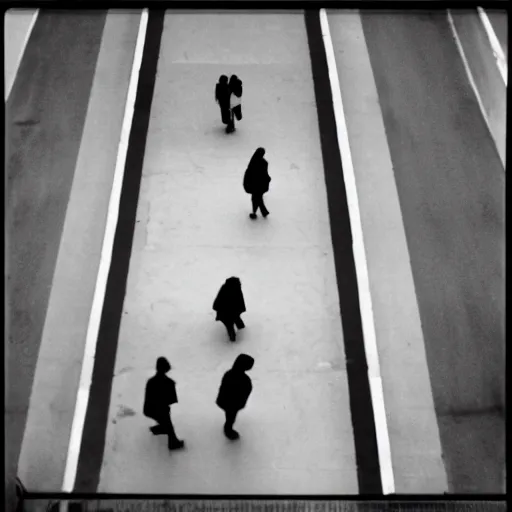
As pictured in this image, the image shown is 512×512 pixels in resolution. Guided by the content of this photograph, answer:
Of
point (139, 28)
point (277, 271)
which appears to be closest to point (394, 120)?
point (277, 271)

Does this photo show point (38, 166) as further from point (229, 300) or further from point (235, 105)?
point (229, 300)

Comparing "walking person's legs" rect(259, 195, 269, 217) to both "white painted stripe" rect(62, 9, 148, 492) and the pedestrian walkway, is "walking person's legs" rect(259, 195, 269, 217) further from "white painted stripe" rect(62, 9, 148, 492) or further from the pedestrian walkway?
"white painted stripe" rect(62, 9, 148, 492)

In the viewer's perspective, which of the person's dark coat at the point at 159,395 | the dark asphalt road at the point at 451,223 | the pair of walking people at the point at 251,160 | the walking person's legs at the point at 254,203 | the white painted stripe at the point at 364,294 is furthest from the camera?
the walking person's legs at the point at 254,203

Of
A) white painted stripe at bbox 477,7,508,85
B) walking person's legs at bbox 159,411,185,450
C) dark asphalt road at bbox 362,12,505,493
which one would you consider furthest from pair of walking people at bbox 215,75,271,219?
white painted stripe at bbox 477,7,508,85

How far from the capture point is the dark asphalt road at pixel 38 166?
33.3 ft

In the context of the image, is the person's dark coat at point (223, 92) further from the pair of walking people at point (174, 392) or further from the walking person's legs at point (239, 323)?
the pair of walking people at point (174, 392)

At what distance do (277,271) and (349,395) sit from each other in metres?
2.13

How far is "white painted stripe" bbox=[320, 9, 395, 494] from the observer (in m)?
9.07

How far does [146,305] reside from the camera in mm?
10688

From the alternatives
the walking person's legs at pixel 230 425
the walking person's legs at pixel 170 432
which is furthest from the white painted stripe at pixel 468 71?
the walking person's legs at pixel 170 432

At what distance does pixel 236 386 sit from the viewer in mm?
8242

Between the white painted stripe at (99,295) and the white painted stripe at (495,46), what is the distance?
19.0ft

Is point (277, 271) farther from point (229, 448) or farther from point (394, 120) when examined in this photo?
point (394, 120)

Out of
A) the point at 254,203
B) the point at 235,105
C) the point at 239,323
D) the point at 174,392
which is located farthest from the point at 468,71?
the point at 174,392
